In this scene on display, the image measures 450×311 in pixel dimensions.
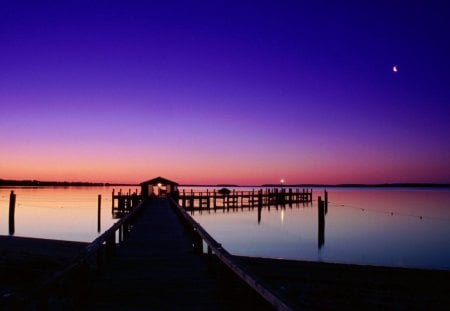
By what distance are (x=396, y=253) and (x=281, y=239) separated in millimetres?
8224

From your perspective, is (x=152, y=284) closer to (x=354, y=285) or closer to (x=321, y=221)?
(x=354, y=285)

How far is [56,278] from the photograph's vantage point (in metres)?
4.26

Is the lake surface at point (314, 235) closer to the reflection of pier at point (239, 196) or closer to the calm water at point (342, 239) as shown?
the calm water at point (342, 239)

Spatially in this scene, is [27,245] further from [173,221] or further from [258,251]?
[258,251]

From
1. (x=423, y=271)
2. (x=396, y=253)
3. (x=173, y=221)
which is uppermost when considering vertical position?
(x=173, y=221)

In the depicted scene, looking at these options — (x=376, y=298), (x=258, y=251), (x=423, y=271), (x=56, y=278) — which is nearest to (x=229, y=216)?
(x=258, y=251)

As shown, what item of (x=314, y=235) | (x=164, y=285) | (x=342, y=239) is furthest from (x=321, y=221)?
(x=164, y=285)

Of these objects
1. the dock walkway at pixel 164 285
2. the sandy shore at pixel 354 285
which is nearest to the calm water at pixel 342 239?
the sandy shore at pixel 354 285

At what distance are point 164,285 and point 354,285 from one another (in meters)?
7.15

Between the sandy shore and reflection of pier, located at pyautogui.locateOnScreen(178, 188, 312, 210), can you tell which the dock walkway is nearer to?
the sandy shore

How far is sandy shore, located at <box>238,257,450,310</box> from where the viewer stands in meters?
9.85

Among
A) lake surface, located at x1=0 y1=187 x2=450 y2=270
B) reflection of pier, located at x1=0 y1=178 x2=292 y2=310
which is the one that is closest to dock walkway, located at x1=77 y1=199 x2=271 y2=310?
reflection of pier, located at x1=0 y1=178 x2=292 y2=310

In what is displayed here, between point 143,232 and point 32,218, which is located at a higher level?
point 143,232

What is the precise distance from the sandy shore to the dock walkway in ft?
5.99
